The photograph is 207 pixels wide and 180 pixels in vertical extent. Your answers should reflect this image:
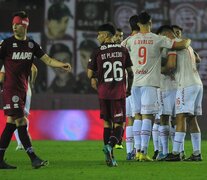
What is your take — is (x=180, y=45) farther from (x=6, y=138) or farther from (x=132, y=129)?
(x=6, y=138)

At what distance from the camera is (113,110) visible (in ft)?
37.5

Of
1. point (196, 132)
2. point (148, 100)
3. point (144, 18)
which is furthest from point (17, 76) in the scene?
point (196, 132)

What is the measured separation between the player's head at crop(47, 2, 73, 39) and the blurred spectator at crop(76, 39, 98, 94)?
79 cm

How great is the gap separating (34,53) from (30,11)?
1667 cm

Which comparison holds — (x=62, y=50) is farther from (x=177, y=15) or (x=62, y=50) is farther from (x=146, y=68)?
(x=146, y=68)

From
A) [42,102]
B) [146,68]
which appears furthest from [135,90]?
[42,102]

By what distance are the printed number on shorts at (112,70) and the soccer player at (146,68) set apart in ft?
2.52

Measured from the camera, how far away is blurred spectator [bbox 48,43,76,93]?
27.0 meters

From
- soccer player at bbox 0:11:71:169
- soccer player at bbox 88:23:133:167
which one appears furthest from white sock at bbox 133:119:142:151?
soccer player at bbox 0:11:71:169

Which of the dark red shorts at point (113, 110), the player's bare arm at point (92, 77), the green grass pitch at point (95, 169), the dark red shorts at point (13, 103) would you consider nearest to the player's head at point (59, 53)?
the green grass pitch at point (95, 169)

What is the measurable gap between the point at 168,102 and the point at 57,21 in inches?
598

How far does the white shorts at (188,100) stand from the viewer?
1233 cm

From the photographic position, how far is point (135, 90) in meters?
12.3

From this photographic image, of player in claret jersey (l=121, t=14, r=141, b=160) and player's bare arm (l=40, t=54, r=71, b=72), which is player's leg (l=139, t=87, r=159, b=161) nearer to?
player in claret jersey (l=121, t=14, r=141, b=160)
